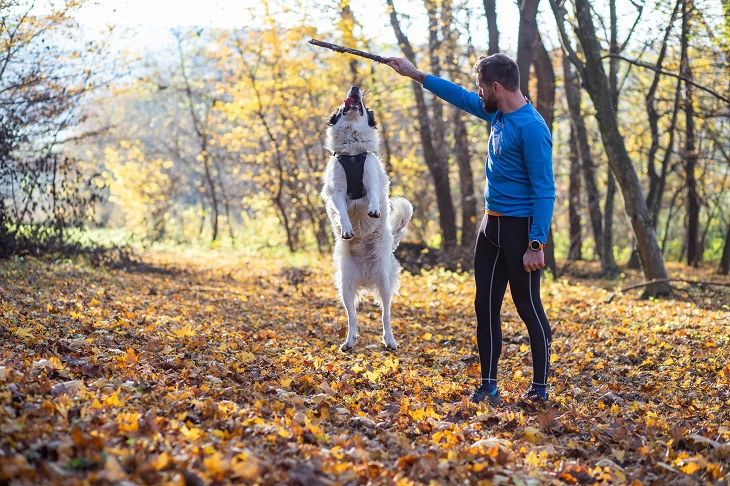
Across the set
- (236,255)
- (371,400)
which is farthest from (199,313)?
(236,255)

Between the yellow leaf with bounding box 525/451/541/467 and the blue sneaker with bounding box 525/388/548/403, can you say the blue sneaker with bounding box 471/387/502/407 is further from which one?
the yellow leaf with bounding box 525/451/541/467

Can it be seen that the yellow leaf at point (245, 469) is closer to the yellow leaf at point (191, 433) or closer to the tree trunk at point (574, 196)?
the yellow leaf at point (191, 433)

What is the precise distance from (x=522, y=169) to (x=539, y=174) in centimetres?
17

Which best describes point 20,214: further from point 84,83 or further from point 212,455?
point 212,455

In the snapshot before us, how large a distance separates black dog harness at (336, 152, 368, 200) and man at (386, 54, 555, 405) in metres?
1.78

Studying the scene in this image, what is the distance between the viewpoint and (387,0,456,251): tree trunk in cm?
1644

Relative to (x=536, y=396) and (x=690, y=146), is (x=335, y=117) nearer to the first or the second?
(x=536, y=396)

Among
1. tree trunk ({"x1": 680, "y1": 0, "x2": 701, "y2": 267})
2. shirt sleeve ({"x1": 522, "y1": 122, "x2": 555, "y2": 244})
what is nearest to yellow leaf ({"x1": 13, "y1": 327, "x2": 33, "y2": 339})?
shirt sleeve ({"x1": 522, "y1": 122, "x2": 555, "y2": 244})

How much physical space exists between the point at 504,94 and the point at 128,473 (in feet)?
→ 10.6

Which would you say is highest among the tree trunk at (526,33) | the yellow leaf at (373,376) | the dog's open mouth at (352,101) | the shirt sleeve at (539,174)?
the tree trunk at (526,33)

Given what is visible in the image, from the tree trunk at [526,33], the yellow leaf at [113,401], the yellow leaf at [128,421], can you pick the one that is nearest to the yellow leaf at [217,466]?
the yellow leaf at [128,421]

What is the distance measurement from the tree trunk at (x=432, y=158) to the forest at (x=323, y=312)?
0.08 metres

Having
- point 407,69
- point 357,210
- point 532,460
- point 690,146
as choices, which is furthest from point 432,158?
point 532,460

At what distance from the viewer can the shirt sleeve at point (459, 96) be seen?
4797 millimetres
